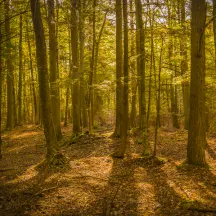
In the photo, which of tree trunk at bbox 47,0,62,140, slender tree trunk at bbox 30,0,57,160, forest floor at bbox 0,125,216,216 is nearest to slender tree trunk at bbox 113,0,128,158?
forest floor at bbox 0,125,216,216

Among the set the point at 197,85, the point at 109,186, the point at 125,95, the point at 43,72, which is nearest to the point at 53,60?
the point at 43,72

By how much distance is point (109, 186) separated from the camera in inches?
293

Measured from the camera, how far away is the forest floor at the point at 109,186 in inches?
224

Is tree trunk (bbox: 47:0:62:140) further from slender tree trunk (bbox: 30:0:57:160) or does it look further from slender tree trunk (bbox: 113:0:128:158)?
slender tree trunk (bbox: 113:0:128:158)

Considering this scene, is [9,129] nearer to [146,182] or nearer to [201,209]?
[146,182]

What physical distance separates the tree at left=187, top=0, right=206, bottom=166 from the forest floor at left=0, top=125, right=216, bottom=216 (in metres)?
0.69

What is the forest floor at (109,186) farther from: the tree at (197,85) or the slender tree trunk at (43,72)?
the slender tree trunk at (43,72)

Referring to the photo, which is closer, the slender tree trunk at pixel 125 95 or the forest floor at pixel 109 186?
the forest floor at pixel 109 186

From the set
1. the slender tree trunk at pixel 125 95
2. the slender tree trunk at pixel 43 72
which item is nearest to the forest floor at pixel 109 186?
the slender tree trunk at pixel 125 95

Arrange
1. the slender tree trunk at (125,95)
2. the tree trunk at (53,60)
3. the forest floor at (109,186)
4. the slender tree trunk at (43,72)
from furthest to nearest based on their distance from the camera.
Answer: the tree trunk at (53,60) < the slender tree trunk at (125,95) < the slender tree trunk at (43,72) < the forest floor at (109,186)

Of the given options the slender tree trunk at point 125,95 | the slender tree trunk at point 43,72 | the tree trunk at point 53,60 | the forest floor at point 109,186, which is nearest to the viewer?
Result: the forest floor at point 109,186

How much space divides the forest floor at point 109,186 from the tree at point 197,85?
0.69 meters

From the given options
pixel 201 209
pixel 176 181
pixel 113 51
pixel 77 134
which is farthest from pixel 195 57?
pixel 113 51

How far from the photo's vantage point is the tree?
339 inches
